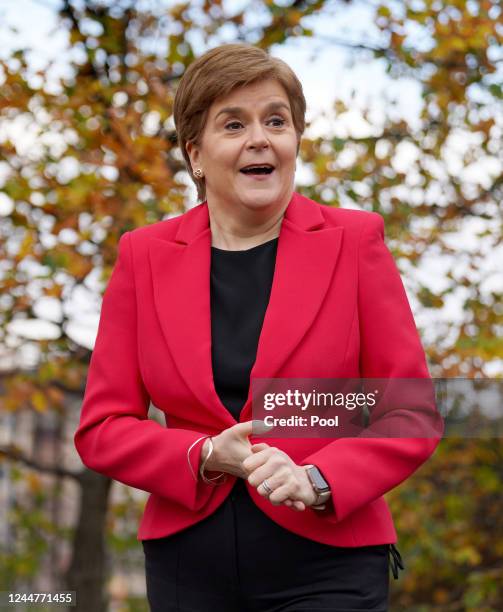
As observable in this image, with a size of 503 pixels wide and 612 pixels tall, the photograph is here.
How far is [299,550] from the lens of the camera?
6.79 feet

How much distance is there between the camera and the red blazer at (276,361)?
207 centimetres

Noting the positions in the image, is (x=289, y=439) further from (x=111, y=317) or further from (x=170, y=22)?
(x=170, y=22)

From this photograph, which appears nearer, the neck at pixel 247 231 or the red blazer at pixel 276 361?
the red blazer at pixel 276 361

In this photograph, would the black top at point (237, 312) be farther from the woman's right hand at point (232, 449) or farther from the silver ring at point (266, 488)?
the silver ring at point (266, 488)

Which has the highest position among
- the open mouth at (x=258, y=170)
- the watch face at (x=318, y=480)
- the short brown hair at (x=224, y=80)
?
the short brown hair at (x=224, y=80)

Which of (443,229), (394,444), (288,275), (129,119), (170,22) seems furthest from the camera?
(443,229)

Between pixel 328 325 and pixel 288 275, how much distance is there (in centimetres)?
15

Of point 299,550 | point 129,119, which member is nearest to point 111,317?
point 299,550

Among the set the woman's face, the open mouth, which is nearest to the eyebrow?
the woman's face

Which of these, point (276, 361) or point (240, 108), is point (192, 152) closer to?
point (240, 108)

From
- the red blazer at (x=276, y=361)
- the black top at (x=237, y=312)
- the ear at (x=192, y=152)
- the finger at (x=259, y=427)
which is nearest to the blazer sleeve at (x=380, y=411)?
the red blazer at (x=276, y=361)

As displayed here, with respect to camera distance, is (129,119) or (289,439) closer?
(289,439)

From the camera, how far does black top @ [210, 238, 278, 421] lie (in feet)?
7.09

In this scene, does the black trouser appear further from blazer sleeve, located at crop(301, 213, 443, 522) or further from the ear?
the ear
